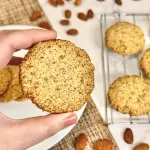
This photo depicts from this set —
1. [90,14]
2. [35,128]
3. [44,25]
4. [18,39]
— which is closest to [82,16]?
[90,14]

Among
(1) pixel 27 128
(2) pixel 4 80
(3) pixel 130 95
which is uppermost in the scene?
(1) pixel 27 128

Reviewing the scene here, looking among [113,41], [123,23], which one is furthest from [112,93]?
[123,23]

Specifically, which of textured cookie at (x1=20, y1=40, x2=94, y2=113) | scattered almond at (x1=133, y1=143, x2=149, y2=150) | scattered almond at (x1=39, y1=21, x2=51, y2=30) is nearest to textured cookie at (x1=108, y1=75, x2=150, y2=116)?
Result: scattered almond at (x1=133, y1=143, x2=149, y2=150)

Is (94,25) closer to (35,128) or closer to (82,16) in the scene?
(82,16)

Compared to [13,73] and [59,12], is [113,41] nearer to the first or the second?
[59,12]

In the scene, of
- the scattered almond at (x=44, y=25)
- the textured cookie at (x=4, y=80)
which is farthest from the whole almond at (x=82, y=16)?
the textured cookie at (x=4, y=80)

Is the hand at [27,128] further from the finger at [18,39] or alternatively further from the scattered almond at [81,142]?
the scattered almond at [81,142]
